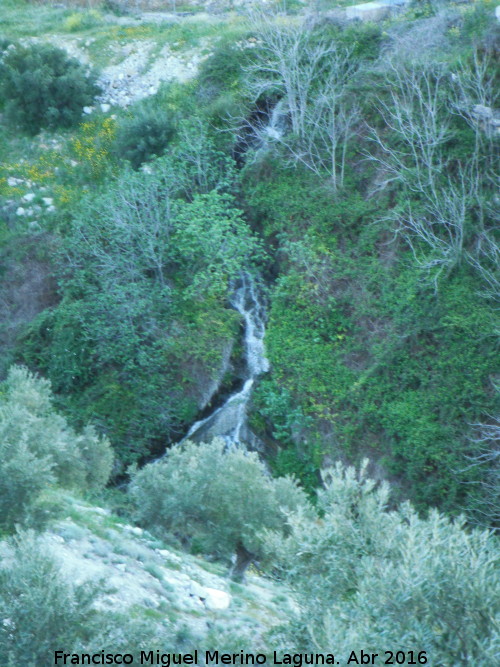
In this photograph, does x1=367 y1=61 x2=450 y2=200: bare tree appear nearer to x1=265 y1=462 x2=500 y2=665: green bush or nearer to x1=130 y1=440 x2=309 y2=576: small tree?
x1=130 y1=440 x2=309 y2=576: small tree

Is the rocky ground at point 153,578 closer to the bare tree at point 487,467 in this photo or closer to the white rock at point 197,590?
the white rock at point 197,590

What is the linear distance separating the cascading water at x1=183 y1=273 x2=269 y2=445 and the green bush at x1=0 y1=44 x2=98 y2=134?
10.7m

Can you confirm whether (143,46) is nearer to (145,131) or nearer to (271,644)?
(145,131)

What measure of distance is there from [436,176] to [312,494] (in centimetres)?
826

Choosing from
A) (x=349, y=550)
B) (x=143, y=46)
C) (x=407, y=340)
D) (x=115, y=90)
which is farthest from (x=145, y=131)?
(x=349, y=550)

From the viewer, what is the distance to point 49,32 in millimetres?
30094

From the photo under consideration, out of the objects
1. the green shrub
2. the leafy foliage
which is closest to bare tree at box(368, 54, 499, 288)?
the leafy foliage

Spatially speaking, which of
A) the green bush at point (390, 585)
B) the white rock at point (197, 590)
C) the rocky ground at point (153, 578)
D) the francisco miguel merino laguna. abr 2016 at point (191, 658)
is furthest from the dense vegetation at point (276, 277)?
the green bush at point (390, 585)

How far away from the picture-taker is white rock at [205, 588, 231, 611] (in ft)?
34.9

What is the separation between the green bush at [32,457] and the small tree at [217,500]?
1846 mm

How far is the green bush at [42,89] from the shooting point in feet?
86.6

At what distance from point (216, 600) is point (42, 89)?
2101 cm

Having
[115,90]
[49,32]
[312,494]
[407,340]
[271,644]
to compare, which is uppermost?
[49,32]

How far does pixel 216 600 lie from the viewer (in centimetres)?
1077
